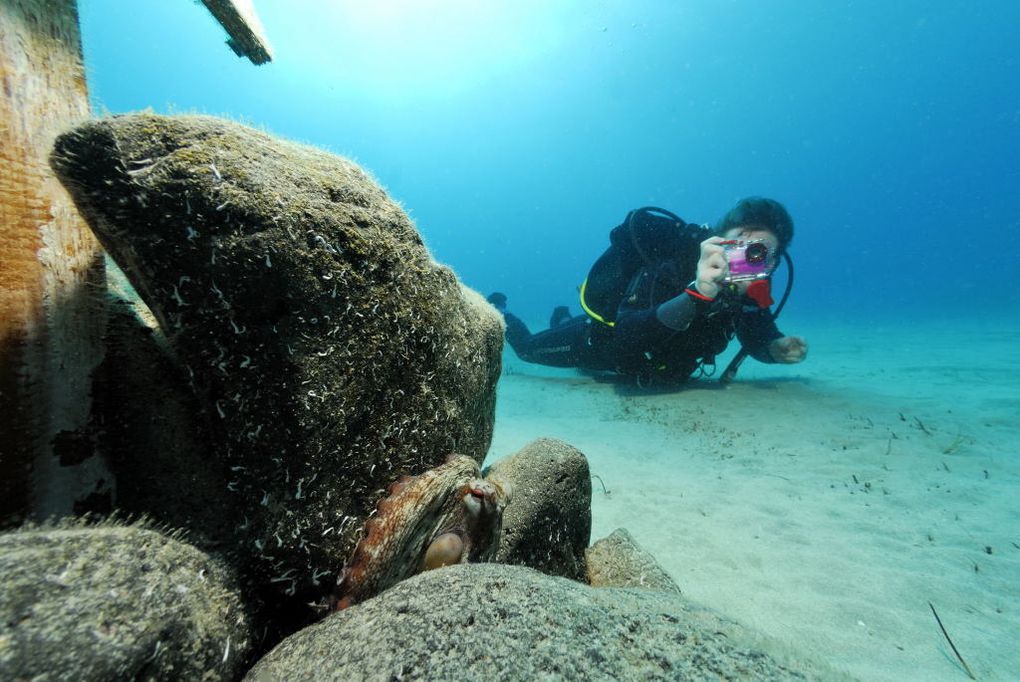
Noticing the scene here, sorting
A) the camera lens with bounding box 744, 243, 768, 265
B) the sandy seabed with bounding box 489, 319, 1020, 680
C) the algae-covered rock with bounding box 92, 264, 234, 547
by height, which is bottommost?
the sandy seabed with bounding box 489, 319, 1020, 680

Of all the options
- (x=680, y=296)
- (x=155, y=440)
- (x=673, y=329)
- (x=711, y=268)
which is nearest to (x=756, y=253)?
(x=711, y=268)

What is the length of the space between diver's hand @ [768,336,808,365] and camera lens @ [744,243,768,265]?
8.07ft

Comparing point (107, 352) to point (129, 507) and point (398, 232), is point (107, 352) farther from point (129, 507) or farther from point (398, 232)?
point (398, 232)

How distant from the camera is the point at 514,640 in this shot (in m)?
1.26

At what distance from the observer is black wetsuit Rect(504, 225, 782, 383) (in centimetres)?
812

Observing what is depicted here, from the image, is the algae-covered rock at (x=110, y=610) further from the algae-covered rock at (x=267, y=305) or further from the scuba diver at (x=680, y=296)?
the scuba diver at (x=680, y=296)

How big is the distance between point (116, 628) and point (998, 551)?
18.2ft

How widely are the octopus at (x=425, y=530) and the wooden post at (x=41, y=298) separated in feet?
3.48

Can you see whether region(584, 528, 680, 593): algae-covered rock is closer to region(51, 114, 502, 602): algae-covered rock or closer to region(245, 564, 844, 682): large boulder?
region(245, 564, 844, 682): large boulder

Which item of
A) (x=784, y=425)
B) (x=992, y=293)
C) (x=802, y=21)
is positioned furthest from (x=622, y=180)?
(x=784, y=425)

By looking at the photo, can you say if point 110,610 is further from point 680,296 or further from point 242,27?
point 680,296

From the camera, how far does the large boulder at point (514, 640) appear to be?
1.19m

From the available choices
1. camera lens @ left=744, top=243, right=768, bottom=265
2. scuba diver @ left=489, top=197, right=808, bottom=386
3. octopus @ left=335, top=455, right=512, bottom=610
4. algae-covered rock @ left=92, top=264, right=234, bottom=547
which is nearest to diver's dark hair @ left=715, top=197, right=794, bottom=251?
scuba diver @ left=489, top=197, right=808, bottom=386

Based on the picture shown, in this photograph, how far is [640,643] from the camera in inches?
51.3
